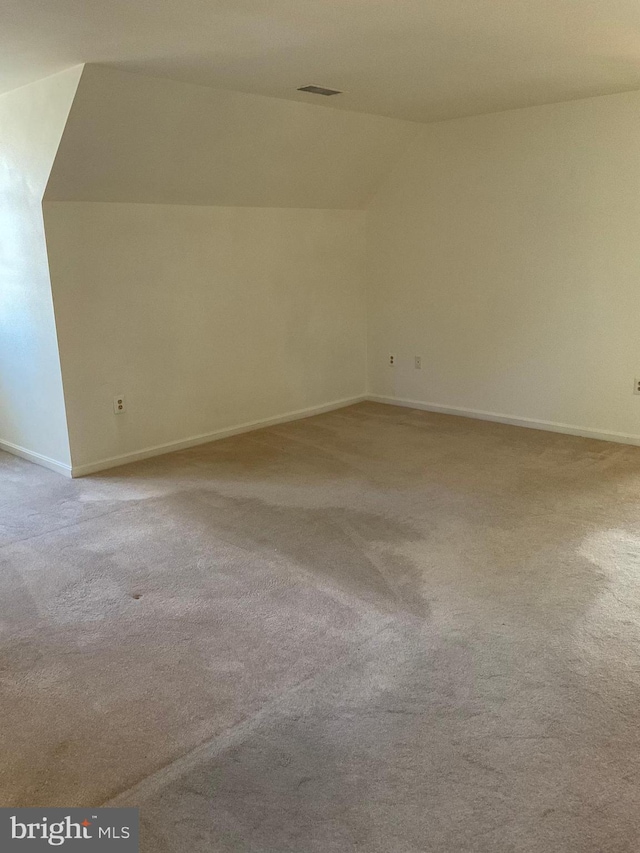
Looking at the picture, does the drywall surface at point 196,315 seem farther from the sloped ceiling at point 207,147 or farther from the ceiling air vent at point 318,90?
the ceiling air vent at point 318,90

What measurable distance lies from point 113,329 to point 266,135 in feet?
5.03

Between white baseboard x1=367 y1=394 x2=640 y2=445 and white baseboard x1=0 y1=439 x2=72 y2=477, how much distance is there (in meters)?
2.73

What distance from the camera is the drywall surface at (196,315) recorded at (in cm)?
410

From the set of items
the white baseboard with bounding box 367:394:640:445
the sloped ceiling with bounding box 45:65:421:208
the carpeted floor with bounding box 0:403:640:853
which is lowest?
the carpeted floor with bounding box 0:403:640:853

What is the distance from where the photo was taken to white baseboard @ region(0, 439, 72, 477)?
168 inches

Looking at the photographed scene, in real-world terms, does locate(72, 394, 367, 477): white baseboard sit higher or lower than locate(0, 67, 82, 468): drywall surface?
lower

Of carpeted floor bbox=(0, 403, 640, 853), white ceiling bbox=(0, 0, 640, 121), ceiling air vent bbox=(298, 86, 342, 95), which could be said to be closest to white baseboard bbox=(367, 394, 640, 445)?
carpeted floor bbox=(0, 403, 640, 853)

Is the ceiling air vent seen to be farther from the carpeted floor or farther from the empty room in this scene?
the carpeted floor

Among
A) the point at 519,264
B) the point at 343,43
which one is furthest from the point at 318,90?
the point at 519,264

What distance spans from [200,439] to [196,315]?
2.80ft

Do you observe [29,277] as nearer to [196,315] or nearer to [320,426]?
[196,315]

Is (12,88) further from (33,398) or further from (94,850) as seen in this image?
(94,850)

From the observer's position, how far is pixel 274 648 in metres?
2.40

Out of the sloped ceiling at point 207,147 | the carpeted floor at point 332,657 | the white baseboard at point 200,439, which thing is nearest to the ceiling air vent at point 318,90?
the sloped ceiling at point 207,147
